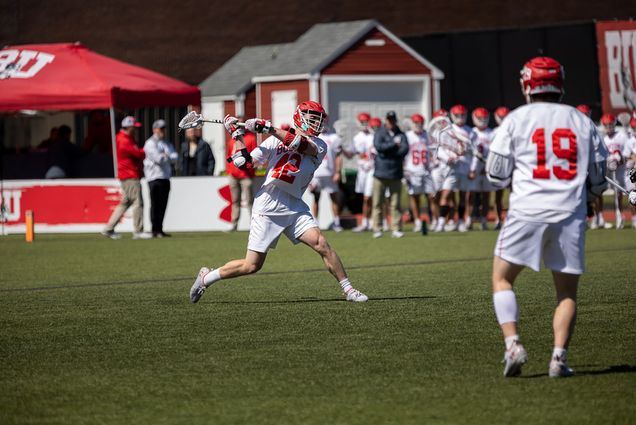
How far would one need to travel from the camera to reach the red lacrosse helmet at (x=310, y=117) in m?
11.5

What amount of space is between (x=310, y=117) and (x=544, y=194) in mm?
4401

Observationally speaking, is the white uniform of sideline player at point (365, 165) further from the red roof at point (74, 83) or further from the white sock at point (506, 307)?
the white sock at point (506, 307)

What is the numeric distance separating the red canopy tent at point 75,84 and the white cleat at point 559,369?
18.5 m

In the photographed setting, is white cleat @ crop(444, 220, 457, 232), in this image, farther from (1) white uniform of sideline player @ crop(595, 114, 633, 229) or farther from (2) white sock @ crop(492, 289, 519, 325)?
(2) white sock @ crop(492, 289, 519, 325)

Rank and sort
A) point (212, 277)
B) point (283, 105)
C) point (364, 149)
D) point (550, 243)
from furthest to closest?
point (283, 105)
point (364, 149)
point (212, 277)
point (550, 243)

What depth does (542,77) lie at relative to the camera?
7.53 metres

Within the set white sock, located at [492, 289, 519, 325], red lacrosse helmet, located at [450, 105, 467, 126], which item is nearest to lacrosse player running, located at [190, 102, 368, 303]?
white sock, located at [492, 289, 519, 325]

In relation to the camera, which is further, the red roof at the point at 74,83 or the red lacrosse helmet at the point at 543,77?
the red roof at the point at 74,83

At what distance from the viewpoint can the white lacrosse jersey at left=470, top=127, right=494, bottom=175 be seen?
23.8 metres

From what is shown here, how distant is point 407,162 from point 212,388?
16.9 meters

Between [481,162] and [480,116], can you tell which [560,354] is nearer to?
[481,162]

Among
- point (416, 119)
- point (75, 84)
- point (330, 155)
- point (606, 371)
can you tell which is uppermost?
point (75, 84)

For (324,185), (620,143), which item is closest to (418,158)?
(324,185)

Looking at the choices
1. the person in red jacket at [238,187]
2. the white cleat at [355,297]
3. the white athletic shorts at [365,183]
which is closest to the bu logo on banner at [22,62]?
the person in red jacket at [238,187]
